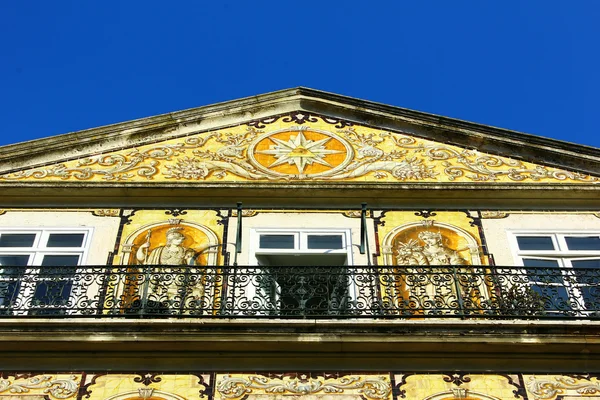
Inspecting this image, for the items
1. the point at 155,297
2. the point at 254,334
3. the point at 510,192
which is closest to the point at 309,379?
the point at 254,334

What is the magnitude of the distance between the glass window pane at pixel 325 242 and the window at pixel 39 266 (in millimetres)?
2591

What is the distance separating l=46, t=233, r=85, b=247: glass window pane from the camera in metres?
11.5

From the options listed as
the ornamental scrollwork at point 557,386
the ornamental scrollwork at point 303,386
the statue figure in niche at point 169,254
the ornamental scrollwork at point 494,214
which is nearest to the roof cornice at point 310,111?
the ornamental scrollwork at point 494,214

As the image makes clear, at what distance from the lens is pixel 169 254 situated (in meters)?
11.3

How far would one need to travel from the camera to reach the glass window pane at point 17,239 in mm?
11556

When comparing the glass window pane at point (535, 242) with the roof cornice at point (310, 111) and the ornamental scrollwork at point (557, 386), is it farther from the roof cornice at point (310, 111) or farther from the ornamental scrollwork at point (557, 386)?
the ornamental scrollwork at point (557, 386)

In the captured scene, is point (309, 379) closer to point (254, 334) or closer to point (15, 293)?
point (254, 334)

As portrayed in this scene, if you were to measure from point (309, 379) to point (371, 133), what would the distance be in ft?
16.0

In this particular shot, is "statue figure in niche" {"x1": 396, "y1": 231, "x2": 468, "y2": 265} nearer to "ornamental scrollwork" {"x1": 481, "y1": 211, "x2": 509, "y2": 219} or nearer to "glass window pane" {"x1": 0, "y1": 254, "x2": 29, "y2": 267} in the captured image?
"ornamental scrollwork" {"x1": 481, "y1": 211, "x2": 509, "y2": 219}

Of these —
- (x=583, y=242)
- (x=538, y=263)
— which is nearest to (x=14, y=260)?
(x=538, y=263)

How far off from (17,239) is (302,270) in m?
3.46

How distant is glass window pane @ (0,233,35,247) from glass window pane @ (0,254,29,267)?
0.22m

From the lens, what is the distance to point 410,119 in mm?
13617

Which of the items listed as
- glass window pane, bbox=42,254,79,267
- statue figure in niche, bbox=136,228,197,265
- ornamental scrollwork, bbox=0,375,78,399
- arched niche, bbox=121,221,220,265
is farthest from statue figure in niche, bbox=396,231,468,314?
glass window pane, bbox=42,254,79,267
